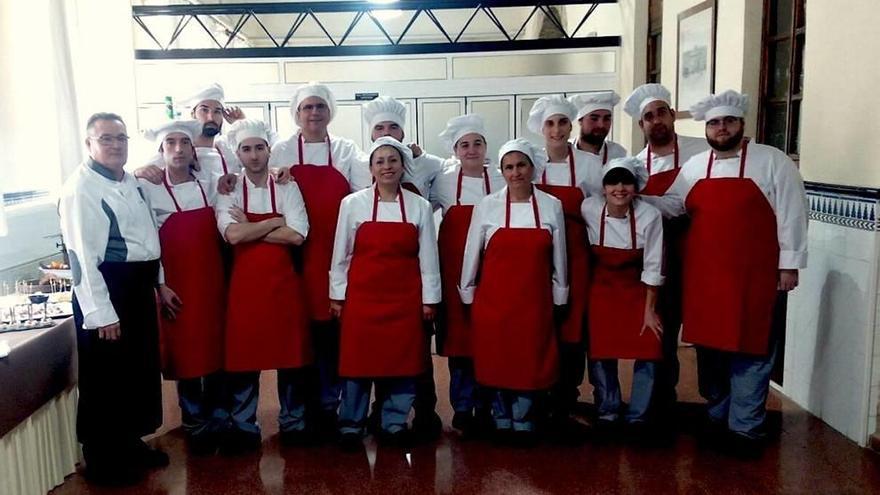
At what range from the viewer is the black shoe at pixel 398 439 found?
2.96 m

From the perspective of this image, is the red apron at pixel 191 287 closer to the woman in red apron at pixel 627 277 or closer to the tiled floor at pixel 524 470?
the tiled floor at pixel 524 470

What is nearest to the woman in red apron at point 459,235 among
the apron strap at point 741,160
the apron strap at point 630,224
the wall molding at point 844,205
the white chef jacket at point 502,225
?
the white chef jacket at point 502,225

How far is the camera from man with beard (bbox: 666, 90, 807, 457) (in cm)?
272

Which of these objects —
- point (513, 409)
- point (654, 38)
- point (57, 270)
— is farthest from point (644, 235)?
point (654, 38)

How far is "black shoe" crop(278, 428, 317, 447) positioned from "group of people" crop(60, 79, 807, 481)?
1 centimetres

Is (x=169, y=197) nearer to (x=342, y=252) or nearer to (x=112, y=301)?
(x=112, y=301)

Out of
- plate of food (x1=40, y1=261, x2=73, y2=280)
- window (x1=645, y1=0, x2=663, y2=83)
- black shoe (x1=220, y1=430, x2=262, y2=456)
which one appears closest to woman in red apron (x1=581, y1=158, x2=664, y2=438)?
black shoe (x1=220, y1=430, x2=262, y2=456)

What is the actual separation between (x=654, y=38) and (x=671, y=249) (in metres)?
3.62

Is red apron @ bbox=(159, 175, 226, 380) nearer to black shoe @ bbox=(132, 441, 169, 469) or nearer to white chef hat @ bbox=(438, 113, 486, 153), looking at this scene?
black shoe @ bbox=(132, 441, 169, 469)

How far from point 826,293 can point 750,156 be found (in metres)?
0.87

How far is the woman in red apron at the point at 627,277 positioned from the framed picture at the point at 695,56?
1928mm

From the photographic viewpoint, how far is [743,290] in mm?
2746

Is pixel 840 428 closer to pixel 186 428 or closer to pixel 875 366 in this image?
pixel 875 366

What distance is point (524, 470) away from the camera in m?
2.74
